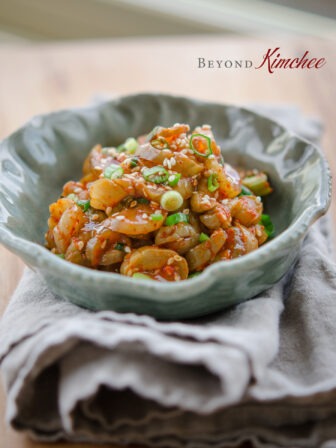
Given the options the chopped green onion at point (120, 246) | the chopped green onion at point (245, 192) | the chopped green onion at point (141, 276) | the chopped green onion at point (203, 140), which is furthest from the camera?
the chopped green onion at point (245, 192)

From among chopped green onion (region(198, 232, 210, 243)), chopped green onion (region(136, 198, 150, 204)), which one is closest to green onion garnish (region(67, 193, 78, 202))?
chopped green onion (region(136, 198, 150, 204))

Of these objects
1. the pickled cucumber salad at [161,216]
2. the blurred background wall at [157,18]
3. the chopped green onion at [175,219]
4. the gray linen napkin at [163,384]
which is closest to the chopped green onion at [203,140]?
the pickled cucumber salad at [161,216]

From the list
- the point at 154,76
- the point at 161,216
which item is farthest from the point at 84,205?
the point at 154,76

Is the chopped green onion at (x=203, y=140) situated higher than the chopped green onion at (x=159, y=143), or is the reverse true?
the chopped green onion at (x=159, y=143)

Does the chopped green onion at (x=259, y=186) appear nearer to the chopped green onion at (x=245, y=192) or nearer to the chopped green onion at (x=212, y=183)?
the chopped green onion at (x=245, y=192)

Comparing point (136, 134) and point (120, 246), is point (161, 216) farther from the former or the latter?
point (136, 134)
